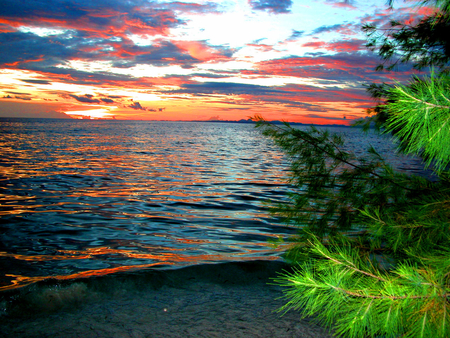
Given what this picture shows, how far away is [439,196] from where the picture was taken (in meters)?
3.30

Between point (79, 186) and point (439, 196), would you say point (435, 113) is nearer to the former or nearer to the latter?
point (439, 196)

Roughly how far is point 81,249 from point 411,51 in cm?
727

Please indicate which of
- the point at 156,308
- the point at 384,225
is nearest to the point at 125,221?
the point at 156,308

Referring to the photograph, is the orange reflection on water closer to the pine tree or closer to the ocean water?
the ocean water

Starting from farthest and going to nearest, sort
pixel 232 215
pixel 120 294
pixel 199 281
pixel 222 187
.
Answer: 1. pixel 222 187
2. pixel 232 215
3. pixel 199 281
4. pixel 120 294

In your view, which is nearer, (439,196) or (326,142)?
(439,196)

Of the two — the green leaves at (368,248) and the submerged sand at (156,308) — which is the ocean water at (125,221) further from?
the green leaves at (368,248)

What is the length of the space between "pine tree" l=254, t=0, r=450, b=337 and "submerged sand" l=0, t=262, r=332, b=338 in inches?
17.3

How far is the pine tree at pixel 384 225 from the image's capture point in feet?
5.83

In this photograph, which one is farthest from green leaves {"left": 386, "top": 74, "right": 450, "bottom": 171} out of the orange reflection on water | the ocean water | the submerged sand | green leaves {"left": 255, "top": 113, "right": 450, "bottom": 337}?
the orange reflection on water

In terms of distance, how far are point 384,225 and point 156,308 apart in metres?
2.70

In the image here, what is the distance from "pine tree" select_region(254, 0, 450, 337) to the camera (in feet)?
5.83

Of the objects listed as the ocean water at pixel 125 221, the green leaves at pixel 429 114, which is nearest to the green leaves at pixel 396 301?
the green leaves at pixel 429 114

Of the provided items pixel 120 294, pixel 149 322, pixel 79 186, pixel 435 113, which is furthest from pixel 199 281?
pixel 79 186
